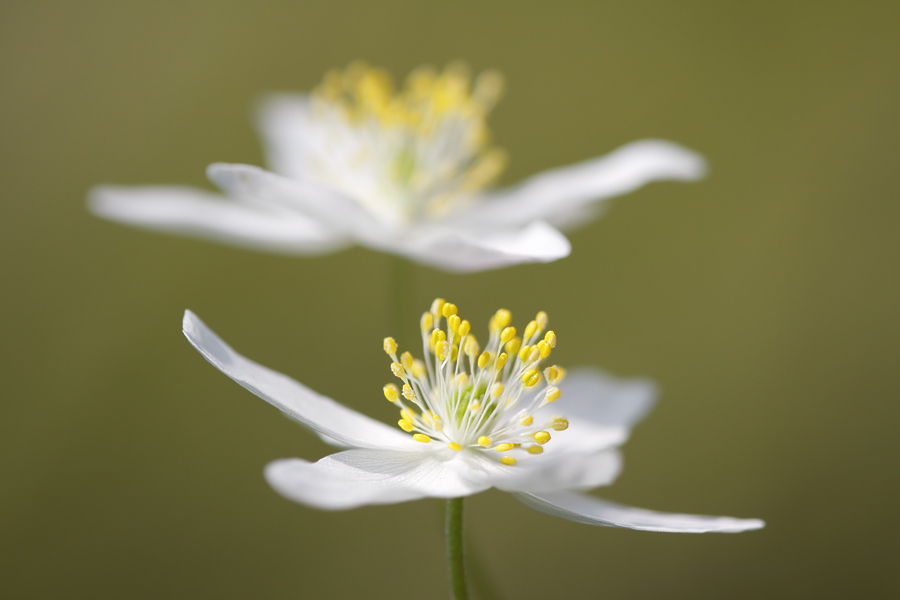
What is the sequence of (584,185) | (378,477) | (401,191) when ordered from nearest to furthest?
(378,477), (584,185), (401,191)

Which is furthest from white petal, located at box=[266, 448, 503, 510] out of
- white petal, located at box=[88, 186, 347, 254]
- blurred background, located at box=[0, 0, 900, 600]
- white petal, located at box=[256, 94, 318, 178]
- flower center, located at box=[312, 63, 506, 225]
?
blurred background, located at box=[0, 0, 900, 600]

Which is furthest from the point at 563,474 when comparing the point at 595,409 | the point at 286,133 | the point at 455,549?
the point at 286,133

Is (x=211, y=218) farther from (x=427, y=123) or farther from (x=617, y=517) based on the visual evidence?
(x=617, y=517)

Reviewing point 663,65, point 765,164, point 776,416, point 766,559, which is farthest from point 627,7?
point 766,559

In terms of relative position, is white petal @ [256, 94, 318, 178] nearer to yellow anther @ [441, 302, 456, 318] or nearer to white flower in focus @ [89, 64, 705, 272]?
white flower in focus @ [89, 64, 705, 272]

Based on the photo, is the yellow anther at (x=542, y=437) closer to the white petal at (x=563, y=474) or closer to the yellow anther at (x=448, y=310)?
the white petal at (x=563, y=474)

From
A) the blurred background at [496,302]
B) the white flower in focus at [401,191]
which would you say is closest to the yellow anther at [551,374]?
the white flower in focus at [401,191]

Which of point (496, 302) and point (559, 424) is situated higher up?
point (496, 302)
